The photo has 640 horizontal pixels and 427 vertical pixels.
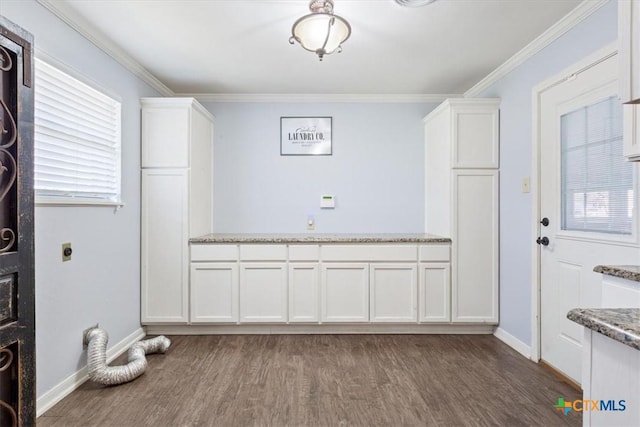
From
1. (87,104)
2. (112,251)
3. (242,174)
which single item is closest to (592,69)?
(242,174)

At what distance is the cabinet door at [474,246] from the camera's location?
9.90ft

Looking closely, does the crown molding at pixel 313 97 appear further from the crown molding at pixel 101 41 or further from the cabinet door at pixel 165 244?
the cabinet door at pixel 165 244

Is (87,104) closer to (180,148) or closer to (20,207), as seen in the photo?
(180,148)

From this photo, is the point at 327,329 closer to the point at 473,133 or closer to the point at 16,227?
the point at 473,133

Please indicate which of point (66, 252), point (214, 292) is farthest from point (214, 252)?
point (66, 252)

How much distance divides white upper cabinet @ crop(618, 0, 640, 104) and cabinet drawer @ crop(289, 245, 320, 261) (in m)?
2.43

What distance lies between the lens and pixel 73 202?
212 cm

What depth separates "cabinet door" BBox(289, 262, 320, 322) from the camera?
3074 millimetres

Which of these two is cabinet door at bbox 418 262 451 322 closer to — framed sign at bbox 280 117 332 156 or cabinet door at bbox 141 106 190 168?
framed sign at bbox 280 117 332 156

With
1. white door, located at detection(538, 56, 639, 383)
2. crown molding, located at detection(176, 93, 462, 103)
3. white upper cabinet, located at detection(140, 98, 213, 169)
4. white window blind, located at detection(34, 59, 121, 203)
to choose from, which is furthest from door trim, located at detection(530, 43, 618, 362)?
Answer: white window blind, located at detection(34, 59, 121, 203)

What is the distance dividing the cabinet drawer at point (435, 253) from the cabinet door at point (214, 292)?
69.4 inches

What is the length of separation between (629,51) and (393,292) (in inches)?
96.6

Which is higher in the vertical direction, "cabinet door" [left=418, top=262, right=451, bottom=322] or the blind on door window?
the blind on door window

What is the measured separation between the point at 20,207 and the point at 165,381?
144 cm
